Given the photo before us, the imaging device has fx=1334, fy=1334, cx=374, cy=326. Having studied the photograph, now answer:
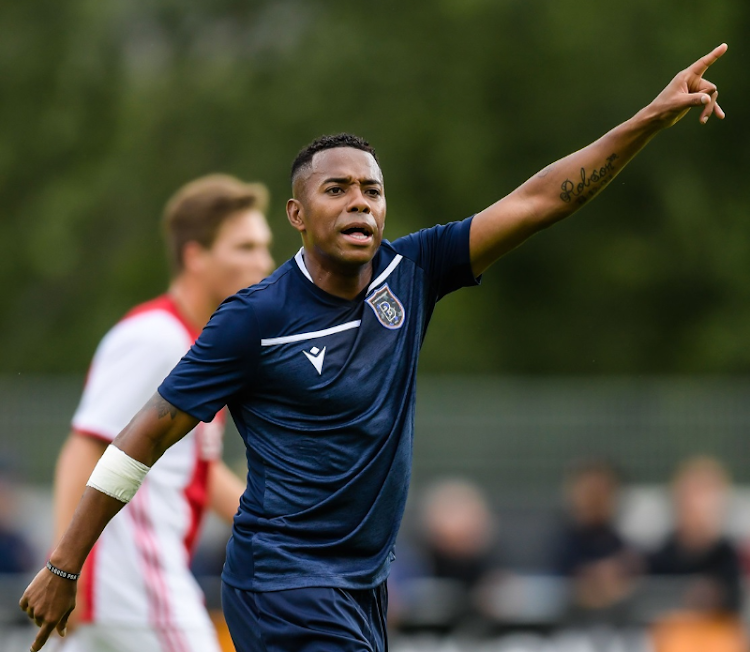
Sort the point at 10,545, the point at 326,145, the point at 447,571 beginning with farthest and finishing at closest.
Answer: the point at 10,545 → the point at 447,571 → the point at 326,145

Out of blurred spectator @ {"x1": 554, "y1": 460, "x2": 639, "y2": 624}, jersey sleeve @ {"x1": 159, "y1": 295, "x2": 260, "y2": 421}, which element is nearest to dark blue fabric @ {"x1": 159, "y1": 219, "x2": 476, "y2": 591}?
jersey sleeve @ {"x1": 159, "y1": 295, "x2": 260, "y2": 421}

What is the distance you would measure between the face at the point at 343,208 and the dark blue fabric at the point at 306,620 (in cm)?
110

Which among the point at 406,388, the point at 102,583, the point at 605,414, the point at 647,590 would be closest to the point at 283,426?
the point at 406,388

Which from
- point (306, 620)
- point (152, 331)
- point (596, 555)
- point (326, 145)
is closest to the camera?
point (306, 620)

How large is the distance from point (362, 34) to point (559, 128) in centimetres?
478

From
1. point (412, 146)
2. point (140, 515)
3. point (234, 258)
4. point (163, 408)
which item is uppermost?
point (412, 146)

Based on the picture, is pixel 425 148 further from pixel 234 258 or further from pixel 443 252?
pixel 443 252

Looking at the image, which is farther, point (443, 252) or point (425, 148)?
point (425, 148)

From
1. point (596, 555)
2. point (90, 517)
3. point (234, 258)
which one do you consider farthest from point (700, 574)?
point (90, 517)

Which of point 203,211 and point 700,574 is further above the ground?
point 203,211

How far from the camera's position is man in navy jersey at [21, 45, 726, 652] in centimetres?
435

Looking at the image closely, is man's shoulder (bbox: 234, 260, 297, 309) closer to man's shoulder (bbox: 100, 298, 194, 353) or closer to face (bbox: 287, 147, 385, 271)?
face (bbox: 287, 147, 385, 271)

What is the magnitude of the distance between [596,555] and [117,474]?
6.90 metres

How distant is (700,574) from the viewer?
33.7ft
